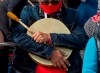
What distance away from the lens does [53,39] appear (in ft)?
12.1

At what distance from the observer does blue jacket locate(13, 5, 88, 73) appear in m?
3.68

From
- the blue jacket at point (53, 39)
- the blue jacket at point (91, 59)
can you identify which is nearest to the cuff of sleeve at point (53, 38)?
the blue jacket at point (53, 39)

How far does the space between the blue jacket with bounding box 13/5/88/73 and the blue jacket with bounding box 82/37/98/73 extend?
1.37ft

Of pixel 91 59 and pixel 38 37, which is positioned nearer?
pixel 91 59

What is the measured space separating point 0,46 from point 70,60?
2.36 feet

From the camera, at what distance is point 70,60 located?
12.4ft

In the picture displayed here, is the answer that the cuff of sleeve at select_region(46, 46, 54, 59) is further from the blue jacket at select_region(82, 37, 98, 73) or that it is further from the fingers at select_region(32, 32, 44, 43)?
the blue jacket at select_region(82, 37, 98, 73)

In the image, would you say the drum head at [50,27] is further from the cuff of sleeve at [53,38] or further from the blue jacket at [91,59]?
the blue jacket at [91,59]

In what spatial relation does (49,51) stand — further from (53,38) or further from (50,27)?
(50,27)

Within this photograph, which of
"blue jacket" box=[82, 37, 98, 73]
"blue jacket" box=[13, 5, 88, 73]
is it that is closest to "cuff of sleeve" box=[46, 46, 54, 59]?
"blue jacket" box=[13, 5, 88, 73]

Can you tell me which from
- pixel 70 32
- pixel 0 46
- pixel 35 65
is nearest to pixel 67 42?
pixel 70 32

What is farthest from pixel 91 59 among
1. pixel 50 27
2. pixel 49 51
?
pixel 50 27

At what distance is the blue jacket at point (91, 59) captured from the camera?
10.7 ft

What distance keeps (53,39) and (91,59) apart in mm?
528
